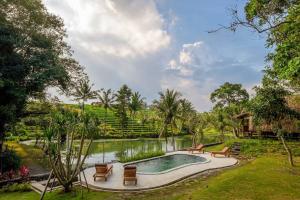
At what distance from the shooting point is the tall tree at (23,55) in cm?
1275

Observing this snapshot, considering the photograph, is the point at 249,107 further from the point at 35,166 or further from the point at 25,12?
the point at 25,12

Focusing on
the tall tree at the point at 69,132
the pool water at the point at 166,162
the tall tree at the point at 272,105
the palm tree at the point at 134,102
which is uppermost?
the palm tree at the point at 134,102

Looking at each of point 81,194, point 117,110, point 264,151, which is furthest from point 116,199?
point 117,110

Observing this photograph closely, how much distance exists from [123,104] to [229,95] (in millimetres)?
20645

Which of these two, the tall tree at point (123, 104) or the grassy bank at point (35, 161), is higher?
the tall tree at point (123, 104)

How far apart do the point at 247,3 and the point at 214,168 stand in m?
9.82

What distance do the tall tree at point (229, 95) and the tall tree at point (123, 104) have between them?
57.1ft

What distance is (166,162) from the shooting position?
57.0 ft

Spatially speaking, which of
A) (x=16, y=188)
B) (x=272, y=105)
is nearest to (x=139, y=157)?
(x=16, y=188)

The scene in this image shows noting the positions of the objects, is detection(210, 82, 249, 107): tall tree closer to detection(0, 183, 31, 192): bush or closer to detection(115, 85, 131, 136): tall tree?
detection(115, 85, 131, 136): tall tree

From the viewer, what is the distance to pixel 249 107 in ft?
49.0

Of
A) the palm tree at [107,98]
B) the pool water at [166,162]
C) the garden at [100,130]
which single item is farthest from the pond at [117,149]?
the palm tree at [107,98]

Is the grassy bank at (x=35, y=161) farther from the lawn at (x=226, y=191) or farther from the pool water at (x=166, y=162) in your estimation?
the pool water at (x=166, y=162)

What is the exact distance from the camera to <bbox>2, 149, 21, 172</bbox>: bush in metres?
13.2
